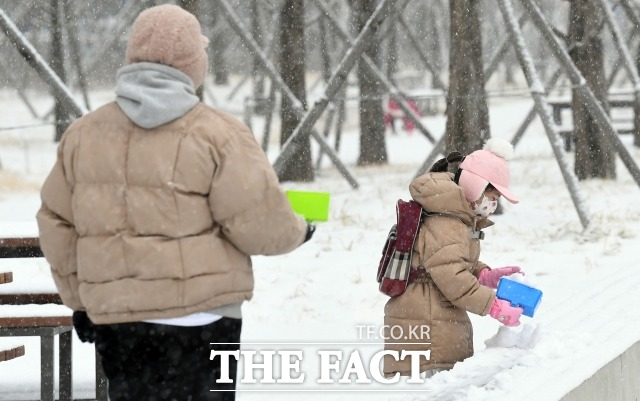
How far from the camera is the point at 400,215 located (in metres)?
4.90

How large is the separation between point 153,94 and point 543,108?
7.59m

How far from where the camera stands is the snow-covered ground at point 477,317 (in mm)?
4836

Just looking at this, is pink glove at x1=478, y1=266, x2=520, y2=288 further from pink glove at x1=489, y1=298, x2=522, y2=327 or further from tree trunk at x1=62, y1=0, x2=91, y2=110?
tree trunk at x1=62, y1=0, x2=91, y2=110

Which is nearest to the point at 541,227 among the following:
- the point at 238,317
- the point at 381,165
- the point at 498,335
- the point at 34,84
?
the point at 498,335

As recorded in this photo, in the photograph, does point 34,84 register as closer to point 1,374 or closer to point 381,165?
point 381,165

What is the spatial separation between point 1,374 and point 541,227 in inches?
246

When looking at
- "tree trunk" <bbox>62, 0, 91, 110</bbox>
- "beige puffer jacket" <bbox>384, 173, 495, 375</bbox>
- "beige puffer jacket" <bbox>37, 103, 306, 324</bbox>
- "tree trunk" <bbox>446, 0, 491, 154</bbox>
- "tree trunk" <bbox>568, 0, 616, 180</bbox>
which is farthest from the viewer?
"tree trunk" <bbox>62, 0, 91, 110</bbox>

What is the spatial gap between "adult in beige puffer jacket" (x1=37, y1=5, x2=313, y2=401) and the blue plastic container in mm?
1422

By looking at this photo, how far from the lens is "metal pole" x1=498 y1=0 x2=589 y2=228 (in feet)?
34.7

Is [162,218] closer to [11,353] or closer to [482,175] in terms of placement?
[482,175]

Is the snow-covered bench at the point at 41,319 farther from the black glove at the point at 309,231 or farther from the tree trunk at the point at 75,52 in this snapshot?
the tree trunk at the point at 75,52

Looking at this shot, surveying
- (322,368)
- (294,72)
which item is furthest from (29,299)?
(294,72)

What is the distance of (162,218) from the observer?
3572 mm

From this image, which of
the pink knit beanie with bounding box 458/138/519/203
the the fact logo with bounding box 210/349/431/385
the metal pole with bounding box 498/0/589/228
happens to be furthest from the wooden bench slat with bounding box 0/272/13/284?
the metal pole with bounding box 498/0/589/228
